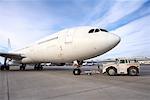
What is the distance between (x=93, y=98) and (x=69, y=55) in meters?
11.7

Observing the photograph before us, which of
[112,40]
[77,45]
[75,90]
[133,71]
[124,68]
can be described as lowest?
[75,90]

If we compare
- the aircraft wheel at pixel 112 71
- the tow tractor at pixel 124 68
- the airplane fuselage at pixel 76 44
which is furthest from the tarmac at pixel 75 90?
the aircraft wheel at pixel 112 71

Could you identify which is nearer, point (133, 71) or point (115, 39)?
point (115, 39)

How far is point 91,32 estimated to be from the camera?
59.2 ft

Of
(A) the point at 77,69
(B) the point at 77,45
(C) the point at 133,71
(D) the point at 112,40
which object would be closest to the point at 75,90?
(D) the point at 112,40

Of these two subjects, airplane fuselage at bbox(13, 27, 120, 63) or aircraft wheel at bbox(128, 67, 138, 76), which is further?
aircraft wheel at bbox(128, 67, 138, 76)

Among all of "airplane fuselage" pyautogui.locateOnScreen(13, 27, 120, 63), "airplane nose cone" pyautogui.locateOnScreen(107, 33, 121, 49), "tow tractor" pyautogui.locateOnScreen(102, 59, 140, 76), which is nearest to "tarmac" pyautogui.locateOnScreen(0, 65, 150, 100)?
"airplane nose cone" pyautogui.locateOnScreen(107, 33, 121, 49)

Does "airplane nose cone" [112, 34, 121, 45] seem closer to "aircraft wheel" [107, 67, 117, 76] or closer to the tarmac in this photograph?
"aircraft wheel" [107, 67, 117, 76]

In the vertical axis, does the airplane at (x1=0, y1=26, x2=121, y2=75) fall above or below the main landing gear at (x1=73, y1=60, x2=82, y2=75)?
above

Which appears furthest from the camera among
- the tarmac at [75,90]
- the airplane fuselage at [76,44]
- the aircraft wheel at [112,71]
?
the aircraft wheel at [112,71]

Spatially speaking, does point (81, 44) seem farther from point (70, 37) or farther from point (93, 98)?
point (93, 98)

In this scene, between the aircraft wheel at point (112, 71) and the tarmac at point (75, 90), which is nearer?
the tarmac at point (75, 90)

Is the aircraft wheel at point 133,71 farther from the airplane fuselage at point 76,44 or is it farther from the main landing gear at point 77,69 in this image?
the main landing gear at point 77,69

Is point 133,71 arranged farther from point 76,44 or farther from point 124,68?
point 76,44
